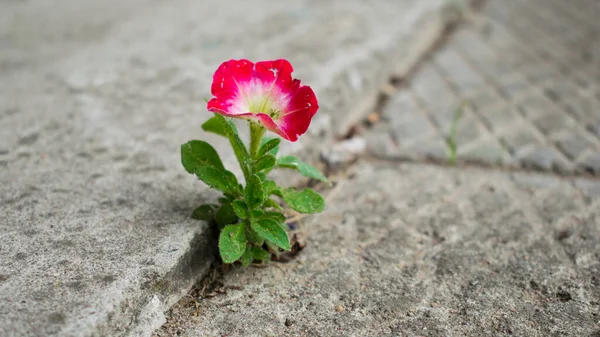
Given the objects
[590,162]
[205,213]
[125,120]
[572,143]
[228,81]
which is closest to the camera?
[228,81]

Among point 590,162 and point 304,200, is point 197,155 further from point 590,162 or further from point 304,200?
point 590,162

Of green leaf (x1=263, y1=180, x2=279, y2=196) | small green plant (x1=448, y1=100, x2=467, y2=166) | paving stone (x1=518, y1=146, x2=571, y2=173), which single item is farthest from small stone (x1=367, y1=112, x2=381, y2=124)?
green leaf (x1=263, y1=180, x2=279, y2=196)

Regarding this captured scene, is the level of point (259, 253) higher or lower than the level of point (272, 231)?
lower

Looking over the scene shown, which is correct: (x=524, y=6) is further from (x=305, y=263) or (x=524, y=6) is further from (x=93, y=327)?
(x=93, y=327)

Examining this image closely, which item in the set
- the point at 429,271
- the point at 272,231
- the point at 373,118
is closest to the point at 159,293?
the point at 272,231

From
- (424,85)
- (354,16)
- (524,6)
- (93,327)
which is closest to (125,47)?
(354,16)

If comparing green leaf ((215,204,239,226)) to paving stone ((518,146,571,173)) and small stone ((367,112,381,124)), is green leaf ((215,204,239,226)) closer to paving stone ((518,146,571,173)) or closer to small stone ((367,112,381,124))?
small stone ((367,112,381,124))

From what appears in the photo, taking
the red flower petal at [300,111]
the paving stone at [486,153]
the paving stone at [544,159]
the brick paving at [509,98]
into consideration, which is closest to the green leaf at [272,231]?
the red flower petal at [300,111]
